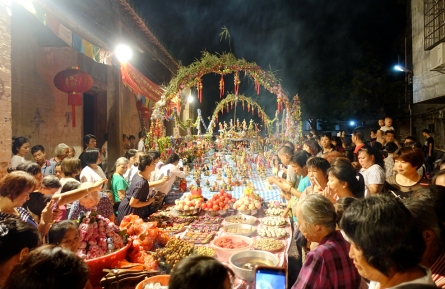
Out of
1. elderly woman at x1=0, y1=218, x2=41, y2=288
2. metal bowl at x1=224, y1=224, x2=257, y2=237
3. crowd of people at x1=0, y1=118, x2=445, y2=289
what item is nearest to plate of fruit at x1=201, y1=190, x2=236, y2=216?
metal bowl at x1=224, y1=224, x2=257, y2=237

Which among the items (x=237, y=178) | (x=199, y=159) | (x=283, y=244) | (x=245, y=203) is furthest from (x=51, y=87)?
(x=283, y=244)

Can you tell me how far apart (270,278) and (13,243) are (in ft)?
4.78

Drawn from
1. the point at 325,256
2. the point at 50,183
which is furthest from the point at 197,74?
the point at 325,256

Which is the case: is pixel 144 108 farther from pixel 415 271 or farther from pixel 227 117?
pixel 227 117

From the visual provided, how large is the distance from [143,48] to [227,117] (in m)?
25.4

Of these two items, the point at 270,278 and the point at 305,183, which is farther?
the point at 305,183

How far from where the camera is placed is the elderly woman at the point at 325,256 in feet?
6.00

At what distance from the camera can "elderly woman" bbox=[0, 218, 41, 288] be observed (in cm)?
158

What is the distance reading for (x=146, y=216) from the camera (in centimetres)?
422

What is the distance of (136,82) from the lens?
24.5ft

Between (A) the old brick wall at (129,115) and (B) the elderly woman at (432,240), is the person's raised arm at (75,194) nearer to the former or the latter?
(B) the elderly woman at (432,240)

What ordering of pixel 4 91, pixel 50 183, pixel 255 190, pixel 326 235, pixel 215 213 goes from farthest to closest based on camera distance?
pixel 255 190
pixel 215 213
pixel 4 91
pixel 50 183
pixel 326 235

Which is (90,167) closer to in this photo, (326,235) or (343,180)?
(343,180)

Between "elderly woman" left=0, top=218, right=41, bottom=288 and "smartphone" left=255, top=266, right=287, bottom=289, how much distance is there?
52.1 inches
